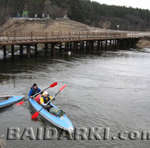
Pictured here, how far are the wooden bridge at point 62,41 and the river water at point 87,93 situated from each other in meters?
2.95

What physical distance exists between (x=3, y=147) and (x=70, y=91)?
1017 cm

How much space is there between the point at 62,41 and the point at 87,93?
20.3 metres

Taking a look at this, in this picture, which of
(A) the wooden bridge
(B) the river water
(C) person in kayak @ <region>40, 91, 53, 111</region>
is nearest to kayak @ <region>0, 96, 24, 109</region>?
(B) the river water

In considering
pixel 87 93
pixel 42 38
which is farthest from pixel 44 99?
pixel 42 38

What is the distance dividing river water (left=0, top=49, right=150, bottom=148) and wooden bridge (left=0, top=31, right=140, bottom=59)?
2.95 metres

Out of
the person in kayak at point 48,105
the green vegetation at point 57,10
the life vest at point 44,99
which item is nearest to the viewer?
the person in kayak at point 48,105

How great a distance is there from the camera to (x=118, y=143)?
13359mm

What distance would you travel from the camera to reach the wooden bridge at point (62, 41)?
115ft

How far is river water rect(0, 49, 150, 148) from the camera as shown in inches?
581

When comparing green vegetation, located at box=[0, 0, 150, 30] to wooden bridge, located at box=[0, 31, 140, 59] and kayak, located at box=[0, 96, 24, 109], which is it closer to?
wooden bridge, located at box=[0, 31, 140, 59]

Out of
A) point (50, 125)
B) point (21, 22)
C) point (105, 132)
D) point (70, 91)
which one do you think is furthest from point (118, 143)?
point (21, 22)

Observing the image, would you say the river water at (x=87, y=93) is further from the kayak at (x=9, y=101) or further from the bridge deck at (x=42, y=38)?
the bridge deck at (x=42, y=38)

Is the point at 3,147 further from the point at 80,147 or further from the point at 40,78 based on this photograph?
the point at 40,78

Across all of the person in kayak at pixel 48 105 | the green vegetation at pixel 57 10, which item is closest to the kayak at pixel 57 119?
the person in kayak at pixel 48 105
